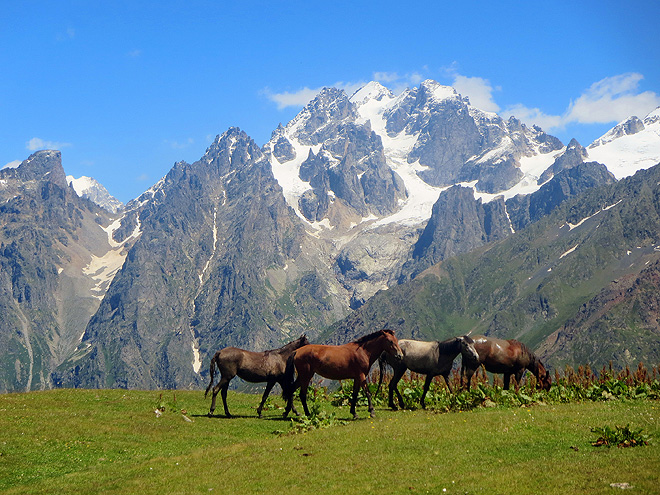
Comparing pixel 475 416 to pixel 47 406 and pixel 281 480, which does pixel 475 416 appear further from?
pixel 47 406

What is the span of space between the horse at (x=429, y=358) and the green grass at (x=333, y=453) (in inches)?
99.5

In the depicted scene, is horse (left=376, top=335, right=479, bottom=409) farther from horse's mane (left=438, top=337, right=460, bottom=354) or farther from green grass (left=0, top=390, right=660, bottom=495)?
green grass (left=0, top=390, right=660, bottom=495)

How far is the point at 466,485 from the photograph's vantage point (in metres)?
19.8

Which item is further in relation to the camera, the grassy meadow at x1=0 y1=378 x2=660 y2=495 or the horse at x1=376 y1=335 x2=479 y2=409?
the horse at x1=376 y1=335 x2=479 y2=409

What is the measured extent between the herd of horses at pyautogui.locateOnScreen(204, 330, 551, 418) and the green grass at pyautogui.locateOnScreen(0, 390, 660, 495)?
1991mm

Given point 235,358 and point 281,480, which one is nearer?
point 281,480

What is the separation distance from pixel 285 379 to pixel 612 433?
1829cm

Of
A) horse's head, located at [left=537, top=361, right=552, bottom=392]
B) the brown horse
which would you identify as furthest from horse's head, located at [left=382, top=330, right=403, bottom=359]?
horse's head, located at [left=537, top=361, right=552, bottom=392]

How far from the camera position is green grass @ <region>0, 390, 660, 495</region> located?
20.4 meters

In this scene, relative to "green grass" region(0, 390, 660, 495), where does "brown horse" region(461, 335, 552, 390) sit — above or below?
above

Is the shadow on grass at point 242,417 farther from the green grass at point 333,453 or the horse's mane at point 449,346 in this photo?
the horse's mane at point 449,346

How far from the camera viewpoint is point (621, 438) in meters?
23.3

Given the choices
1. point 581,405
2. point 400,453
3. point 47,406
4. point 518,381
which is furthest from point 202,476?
point 518,381

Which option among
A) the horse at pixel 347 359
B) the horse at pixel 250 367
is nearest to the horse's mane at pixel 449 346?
the horse at pixel 347 359
